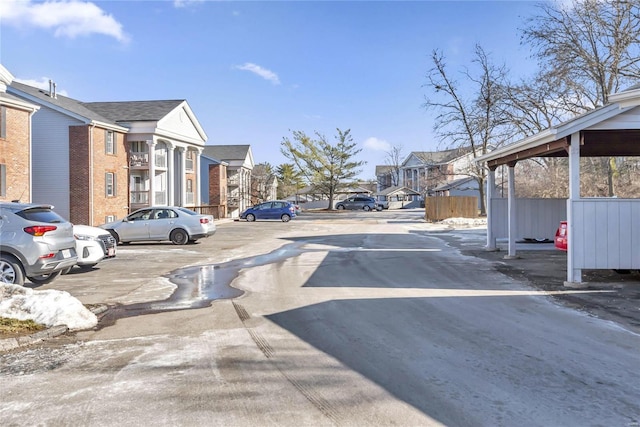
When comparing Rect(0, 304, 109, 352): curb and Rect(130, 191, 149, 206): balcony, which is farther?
Rect(130, 191, 149, 206): balcony

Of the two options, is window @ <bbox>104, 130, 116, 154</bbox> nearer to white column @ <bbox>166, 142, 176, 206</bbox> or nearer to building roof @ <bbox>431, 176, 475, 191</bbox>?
white column @ <bbox>166, 142, 176, 206</bbox>

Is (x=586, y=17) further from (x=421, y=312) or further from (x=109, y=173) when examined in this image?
(x=109, y=173)

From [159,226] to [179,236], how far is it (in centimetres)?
84

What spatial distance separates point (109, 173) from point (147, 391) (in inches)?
1081

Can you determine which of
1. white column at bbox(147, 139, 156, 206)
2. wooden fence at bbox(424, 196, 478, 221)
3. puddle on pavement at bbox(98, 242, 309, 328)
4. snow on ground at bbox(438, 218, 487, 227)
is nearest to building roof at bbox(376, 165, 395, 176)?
wooden fence at bbox(424, 196, 478, 221)

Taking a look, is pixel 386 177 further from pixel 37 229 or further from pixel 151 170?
pixel 37 229

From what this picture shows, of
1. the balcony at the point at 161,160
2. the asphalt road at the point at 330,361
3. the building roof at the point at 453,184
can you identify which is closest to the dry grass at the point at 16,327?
the asphalt road at the point at 330,361

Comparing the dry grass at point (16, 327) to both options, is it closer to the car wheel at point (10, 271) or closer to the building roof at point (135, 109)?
the car wheel at point (10, 271)

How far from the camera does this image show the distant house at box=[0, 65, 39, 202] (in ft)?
64.1

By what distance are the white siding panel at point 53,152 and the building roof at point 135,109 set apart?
4214 mm

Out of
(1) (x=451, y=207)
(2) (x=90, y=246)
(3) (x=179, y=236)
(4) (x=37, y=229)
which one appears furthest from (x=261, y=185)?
(4) (x=37, y=229)

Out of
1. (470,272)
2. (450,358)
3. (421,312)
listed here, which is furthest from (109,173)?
(450,358)

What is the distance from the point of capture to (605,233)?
31.1ft

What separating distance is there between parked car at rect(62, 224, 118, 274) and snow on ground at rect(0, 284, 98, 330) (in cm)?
418
